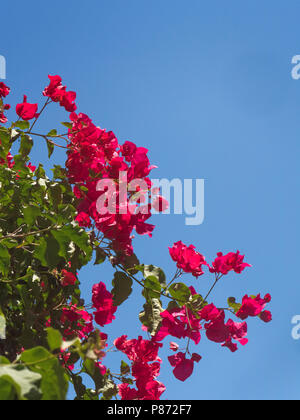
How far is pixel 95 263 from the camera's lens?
1.96 m

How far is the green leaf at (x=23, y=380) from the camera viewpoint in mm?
736

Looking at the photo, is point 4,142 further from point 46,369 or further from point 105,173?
point 46,369

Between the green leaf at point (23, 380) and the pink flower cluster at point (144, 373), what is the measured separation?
141 centimetres

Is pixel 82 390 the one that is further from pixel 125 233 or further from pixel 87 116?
pixel 87 116

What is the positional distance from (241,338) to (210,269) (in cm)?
35

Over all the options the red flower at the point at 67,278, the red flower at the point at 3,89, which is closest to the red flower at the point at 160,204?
the red flower at the point at 67,278

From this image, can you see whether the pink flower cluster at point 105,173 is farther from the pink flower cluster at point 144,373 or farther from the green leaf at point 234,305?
the pink flower cluster at point 144,373

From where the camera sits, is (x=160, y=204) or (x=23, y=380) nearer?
(x=23, y=380)

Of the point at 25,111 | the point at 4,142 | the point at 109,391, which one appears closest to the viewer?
the point at 109,391

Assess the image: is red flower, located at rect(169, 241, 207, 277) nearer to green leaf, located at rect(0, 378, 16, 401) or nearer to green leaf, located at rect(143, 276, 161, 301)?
green leaf, located at rect(143, 276, 161, 301)

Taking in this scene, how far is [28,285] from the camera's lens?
6.50 feet

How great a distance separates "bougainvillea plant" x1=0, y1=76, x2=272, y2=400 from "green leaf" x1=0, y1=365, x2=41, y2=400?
799 mm

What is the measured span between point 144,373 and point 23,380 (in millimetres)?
1541

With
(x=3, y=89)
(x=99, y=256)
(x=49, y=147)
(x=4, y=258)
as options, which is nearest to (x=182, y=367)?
(x=99, y=256)
